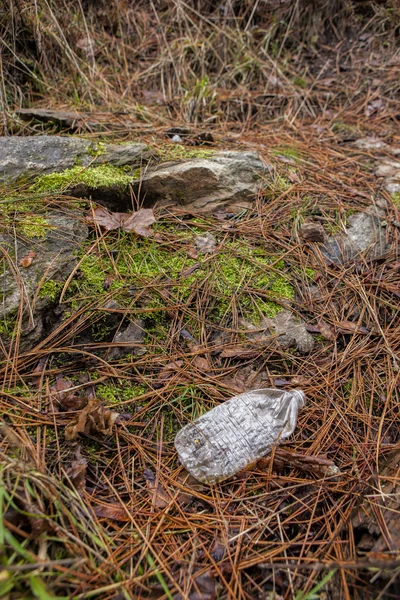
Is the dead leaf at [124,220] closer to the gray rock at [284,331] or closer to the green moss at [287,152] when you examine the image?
the gray rock at [284,331]

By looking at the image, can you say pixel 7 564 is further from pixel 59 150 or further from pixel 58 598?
pixel 59 150

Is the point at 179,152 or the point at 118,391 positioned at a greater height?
the point at 179,152

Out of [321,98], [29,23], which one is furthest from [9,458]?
[321,98]

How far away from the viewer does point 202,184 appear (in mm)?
2582

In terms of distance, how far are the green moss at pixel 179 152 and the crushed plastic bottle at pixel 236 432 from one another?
5.49ft

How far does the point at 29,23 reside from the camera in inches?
127

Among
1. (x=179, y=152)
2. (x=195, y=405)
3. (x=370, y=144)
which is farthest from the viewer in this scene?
(x=370, y=144)

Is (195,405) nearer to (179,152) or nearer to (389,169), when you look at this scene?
(179,152)

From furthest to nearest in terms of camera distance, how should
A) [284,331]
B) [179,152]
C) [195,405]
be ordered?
1. [179,152]
2. [284,331]
3. [195,405]

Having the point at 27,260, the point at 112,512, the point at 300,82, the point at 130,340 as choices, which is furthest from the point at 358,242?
the point at 300,82

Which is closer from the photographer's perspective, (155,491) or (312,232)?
(155,491)

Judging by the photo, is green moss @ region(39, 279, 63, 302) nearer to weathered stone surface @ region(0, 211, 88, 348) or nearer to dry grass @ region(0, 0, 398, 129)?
weathered stone surface @ region(0, 211, 88, 348)

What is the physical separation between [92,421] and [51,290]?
0.68m

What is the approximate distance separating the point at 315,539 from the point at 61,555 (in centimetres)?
83
